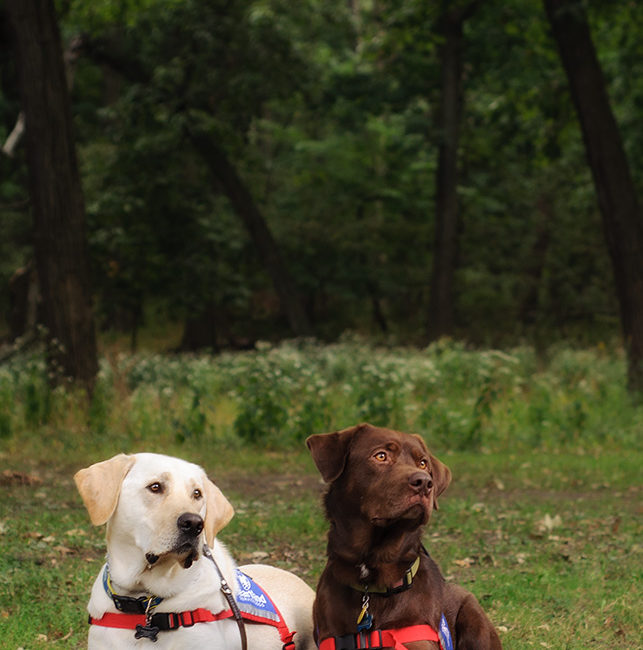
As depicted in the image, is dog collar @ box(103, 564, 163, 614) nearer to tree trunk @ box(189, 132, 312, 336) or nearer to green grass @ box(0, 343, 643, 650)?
green grass @ box(0, 343, 643, 650)

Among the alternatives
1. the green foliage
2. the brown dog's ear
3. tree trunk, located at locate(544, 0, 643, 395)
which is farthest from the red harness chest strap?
tree trunk, located at locate(544, 0, 643, 395)

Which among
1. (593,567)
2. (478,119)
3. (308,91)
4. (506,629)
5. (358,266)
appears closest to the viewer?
(506,629)

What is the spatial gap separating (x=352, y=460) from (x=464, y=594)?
3.14 feet

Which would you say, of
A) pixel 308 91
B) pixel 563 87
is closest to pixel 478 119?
pixel 308 91

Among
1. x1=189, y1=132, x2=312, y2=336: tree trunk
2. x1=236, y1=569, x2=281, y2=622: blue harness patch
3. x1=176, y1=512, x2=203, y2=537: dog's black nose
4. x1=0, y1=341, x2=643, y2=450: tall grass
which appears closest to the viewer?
x1=176, y1=512, x2=203, y2=537: dog's black nose

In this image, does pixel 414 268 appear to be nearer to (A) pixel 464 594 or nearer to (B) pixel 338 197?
(B) pixel 338 197

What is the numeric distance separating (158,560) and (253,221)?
21.5m

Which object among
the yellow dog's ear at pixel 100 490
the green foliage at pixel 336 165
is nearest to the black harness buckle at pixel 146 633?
the yellow dog's ear at pixel 100 490

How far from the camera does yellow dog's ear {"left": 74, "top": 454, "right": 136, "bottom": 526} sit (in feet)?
12.5

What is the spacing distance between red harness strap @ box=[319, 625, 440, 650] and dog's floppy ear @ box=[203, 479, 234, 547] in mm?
721

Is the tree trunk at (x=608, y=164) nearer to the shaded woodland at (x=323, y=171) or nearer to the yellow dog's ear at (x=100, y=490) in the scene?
the shaded woodland at (x=323, y=171)

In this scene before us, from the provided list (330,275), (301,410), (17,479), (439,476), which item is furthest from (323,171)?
(439,476)

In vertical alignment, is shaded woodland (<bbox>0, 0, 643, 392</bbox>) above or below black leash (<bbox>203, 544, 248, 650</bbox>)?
above

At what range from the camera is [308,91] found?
2461 cm
